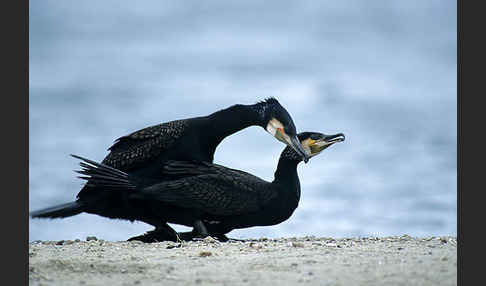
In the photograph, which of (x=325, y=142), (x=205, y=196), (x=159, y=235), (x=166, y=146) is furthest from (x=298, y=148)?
(x=159, y=235)

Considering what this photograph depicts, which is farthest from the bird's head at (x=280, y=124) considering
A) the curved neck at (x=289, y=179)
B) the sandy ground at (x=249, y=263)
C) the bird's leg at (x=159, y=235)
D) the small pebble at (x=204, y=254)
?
the small pebble at (x=204, y=254)

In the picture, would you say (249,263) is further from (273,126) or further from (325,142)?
(325,142)

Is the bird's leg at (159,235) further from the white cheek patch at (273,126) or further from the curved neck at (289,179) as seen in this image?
the white cheek patch at (273,126)

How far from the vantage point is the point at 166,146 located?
447 inches

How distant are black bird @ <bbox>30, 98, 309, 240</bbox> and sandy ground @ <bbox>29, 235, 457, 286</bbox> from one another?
1.30 m

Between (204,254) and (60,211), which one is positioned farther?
(60,211)

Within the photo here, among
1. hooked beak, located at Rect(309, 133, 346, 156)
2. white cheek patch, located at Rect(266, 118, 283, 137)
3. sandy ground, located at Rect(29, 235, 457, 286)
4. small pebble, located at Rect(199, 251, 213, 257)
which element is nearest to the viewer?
sandy ground, located at Rect(29, 235, 457, 286)

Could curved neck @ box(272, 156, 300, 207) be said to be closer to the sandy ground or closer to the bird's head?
the bird's head

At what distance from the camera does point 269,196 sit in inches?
442

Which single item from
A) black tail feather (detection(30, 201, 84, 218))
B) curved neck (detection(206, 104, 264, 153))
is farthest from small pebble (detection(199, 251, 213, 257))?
black tail feather (detection(30, 201, 84, 218))

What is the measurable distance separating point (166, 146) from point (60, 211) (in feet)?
6.24

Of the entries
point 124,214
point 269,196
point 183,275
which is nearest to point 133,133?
point 124,214

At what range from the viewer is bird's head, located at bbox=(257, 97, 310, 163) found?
11539 mm

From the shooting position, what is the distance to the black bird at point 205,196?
10781mm
